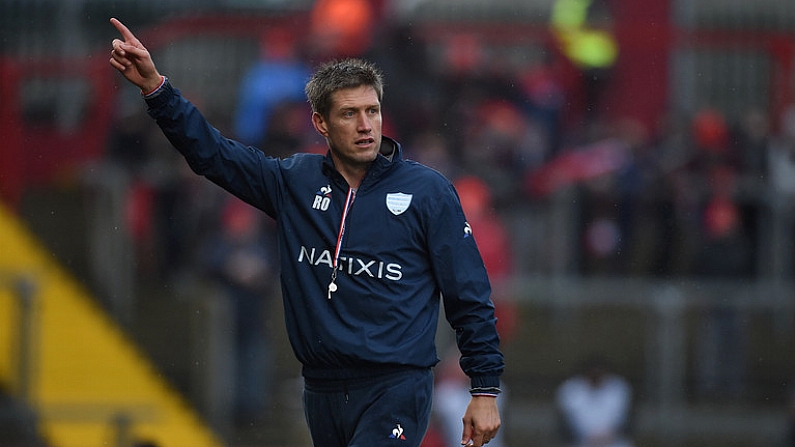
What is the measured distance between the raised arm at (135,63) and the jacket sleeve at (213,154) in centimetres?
5

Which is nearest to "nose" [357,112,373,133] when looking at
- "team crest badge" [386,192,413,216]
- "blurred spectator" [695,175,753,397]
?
"team crest badge" [386,192,413,216]

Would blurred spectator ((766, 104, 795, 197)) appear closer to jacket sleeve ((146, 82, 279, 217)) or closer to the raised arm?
jacket sleeve ((146, 82, 279, 217))

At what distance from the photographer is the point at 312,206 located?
517 cm

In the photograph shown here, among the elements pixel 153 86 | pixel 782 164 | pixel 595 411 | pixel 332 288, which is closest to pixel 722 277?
pixel 782 164

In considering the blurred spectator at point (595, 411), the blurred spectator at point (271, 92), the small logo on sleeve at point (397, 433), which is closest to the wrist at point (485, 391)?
the small logo on sleeve at point (397, 433)

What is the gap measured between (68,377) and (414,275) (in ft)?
22.7

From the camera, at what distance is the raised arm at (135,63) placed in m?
4.93

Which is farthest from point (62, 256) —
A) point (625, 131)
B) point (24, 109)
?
point (625, 131)

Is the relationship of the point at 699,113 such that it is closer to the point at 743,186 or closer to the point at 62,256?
the point at 743,186

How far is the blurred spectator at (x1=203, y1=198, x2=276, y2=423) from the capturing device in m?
10.8

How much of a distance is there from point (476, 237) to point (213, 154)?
5567mm

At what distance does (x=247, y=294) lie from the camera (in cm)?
1088

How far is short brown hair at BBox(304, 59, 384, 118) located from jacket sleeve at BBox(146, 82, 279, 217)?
0.31 metres

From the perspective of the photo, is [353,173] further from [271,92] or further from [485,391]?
[271,92]
